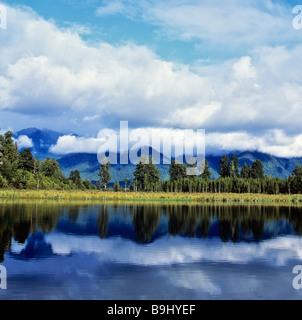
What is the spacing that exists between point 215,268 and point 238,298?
182 inches

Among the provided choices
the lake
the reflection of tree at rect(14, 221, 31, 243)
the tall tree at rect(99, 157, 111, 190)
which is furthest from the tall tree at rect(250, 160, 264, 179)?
the reflection of tree at rect(14, 221, 31, 243)

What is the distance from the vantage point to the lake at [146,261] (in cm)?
1534

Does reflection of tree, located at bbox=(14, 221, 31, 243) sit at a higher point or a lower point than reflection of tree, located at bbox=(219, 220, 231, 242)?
higher

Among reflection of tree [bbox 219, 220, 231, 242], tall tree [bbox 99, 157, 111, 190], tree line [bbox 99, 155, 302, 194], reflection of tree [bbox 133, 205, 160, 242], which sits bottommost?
reflection of tree [bbox 219, 220, 231, 242]

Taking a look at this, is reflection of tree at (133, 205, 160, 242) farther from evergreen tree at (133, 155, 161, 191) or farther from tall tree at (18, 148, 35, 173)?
evergreen tree at (133, 155, 161, 191)

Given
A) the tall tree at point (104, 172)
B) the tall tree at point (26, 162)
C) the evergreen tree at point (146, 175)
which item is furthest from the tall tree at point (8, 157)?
the evergreen tree at point (146, 175)

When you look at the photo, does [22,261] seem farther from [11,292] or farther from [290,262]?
[290,262]

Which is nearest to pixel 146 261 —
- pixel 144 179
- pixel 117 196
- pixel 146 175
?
pixel 117 196

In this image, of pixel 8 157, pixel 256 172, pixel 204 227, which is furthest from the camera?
pixel 256 172

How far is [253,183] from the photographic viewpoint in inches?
5556

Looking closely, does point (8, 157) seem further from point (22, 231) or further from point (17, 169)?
point (22, 231)

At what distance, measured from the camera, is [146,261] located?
68.0 feet

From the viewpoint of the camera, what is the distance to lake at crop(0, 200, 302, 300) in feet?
50.3
